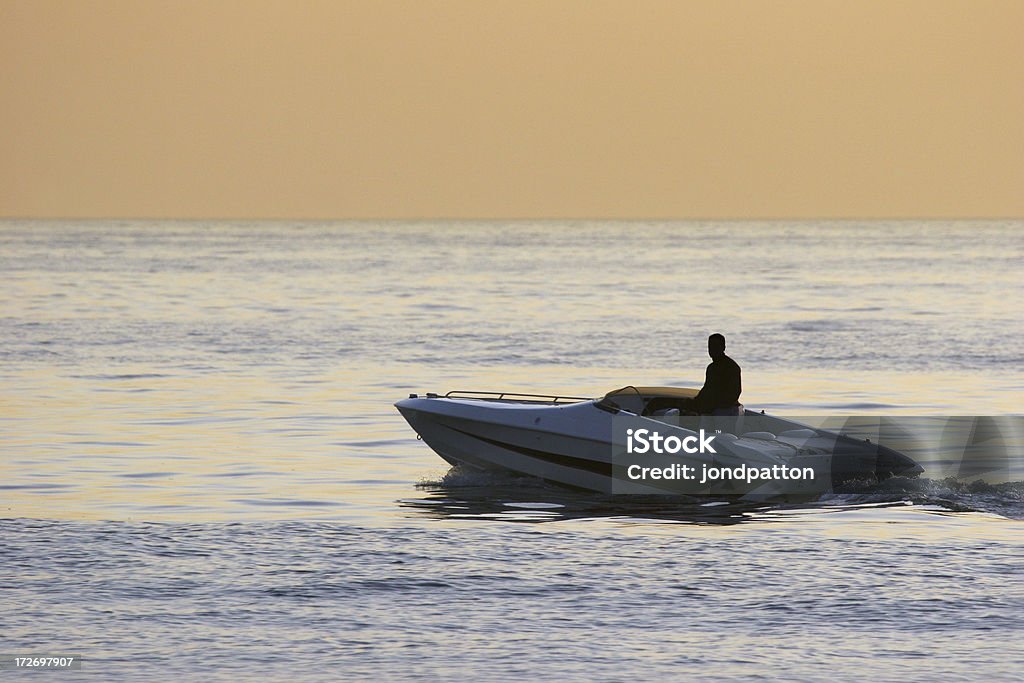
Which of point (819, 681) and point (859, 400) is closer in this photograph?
point (819, 681)

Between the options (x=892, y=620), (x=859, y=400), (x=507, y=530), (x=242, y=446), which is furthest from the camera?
(x=859, y=400)

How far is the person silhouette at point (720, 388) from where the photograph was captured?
20766mm

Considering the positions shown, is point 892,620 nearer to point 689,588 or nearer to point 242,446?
point 689,588

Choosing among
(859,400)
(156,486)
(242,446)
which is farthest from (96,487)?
(859,400)

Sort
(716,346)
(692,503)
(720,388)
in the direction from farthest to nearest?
(716,346)
(720,388)
(692,503)

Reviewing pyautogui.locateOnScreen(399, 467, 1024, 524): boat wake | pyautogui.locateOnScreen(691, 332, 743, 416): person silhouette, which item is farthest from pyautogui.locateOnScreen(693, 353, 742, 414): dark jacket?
pyautogui.locateOnScreen(399, 467, 1024, 524): boat wake

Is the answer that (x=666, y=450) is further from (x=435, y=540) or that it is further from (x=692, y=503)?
(x=435, y=540)

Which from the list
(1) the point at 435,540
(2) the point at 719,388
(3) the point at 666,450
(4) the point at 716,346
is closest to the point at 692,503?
(3) the point at 666,450

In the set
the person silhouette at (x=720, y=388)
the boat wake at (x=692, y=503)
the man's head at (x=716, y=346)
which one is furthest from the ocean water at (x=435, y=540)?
the man's head at (x=716, y=346)

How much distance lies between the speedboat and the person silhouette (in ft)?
0.51

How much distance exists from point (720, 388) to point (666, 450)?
109cm

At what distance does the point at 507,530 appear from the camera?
61.4ft

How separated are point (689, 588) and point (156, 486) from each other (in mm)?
8300

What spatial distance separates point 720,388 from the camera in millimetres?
20844
